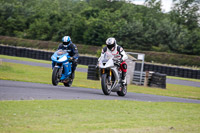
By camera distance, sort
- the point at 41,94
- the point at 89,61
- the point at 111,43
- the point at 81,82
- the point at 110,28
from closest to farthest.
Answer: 1. the point at 41,94
2. the point at 111,43
3. the point at 81,82
4. the point at 89,61
5. the point at 110,28

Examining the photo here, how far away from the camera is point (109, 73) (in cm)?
1220

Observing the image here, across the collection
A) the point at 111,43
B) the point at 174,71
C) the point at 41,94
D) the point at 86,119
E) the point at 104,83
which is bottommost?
the point at 174,71

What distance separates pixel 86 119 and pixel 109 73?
5362 mm

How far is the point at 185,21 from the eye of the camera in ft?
238

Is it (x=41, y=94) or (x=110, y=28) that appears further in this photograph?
(x=110, y=28)

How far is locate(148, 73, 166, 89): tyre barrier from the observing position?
73.6 feet

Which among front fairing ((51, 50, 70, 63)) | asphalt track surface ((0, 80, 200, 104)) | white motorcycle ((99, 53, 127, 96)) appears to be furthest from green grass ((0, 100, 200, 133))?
front fairing ((51, 50, 70, 63))

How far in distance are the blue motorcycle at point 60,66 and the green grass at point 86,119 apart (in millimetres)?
4268

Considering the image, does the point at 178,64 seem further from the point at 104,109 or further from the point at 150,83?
the point at 104,109

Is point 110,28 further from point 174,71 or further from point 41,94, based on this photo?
point 41,94

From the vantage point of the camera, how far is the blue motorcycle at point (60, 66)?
13352 millimetres

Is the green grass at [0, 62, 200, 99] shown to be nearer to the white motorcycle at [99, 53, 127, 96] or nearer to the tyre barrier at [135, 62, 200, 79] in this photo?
the white motorcycle at [99, 53, 127, 96]

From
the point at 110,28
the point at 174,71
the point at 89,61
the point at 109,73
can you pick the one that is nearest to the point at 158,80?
the point at 109,73

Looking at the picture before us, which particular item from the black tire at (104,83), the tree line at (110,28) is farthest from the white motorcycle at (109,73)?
the tree line at (110,28)
